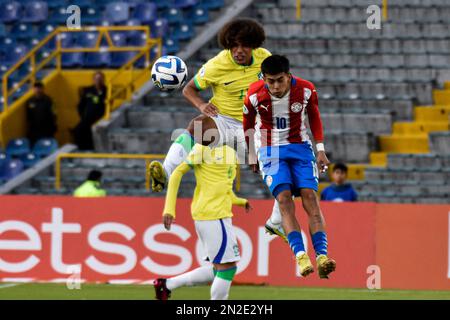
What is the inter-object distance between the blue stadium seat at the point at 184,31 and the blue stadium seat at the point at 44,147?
9.86ft

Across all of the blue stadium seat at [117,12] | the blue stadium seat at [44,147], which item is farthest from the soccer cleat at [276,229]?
the blue stadium seat at [117,12]

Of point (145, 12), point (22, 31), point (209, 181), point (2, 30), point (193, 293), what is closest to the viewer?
point (209, 181)

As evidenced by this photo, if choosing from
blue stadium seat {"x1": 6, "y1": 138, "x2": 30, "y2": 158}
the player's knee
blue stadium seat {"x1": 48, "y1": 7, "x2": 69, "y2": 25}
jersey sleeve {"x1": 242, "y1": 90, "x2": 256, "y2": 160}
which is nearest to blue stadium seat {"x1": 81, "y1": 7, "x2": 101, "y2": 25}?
blue stadium seat {"x1": 48, "y1": 7, "x2": 69, "y2": 25}

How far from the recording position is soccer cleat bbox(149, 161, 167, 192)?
12898 mm

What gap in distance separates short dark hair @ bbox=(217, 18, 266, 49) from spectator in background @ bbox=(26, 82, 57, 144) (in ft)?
34.1

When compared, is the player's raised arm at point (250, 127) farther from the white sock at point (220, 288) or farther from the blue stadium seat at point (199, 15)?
the blue stadium seat at point (199, 15)

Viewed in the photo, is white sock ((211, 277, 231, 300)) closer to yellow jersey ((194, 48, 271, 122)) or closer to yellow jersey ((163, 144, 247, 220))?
yellow jersey ((163, 144, 247, 220))

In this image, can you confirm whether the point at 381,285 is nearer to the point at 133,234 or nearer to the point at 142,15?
the point at 133,234

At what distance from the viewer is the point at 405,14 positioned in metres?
22.6

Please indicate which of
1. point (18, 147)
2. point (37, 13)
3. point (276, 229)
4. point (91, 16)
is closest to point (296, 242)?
point (276, 229)

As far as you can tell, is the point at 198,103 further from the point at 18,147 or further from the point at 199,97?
the point at 18,147

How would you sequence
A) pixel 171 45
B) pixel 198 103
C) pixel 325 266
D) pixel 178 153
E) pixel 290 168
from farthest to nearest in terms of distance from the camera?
1. pixel 171 45
2. pixel 178 153
3. pixel 198 103
4. pixel 290 168
5. pixel 325 266

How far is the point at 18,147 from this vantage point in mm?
22266

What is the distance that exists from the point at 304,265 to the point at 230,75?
7.10 feet
